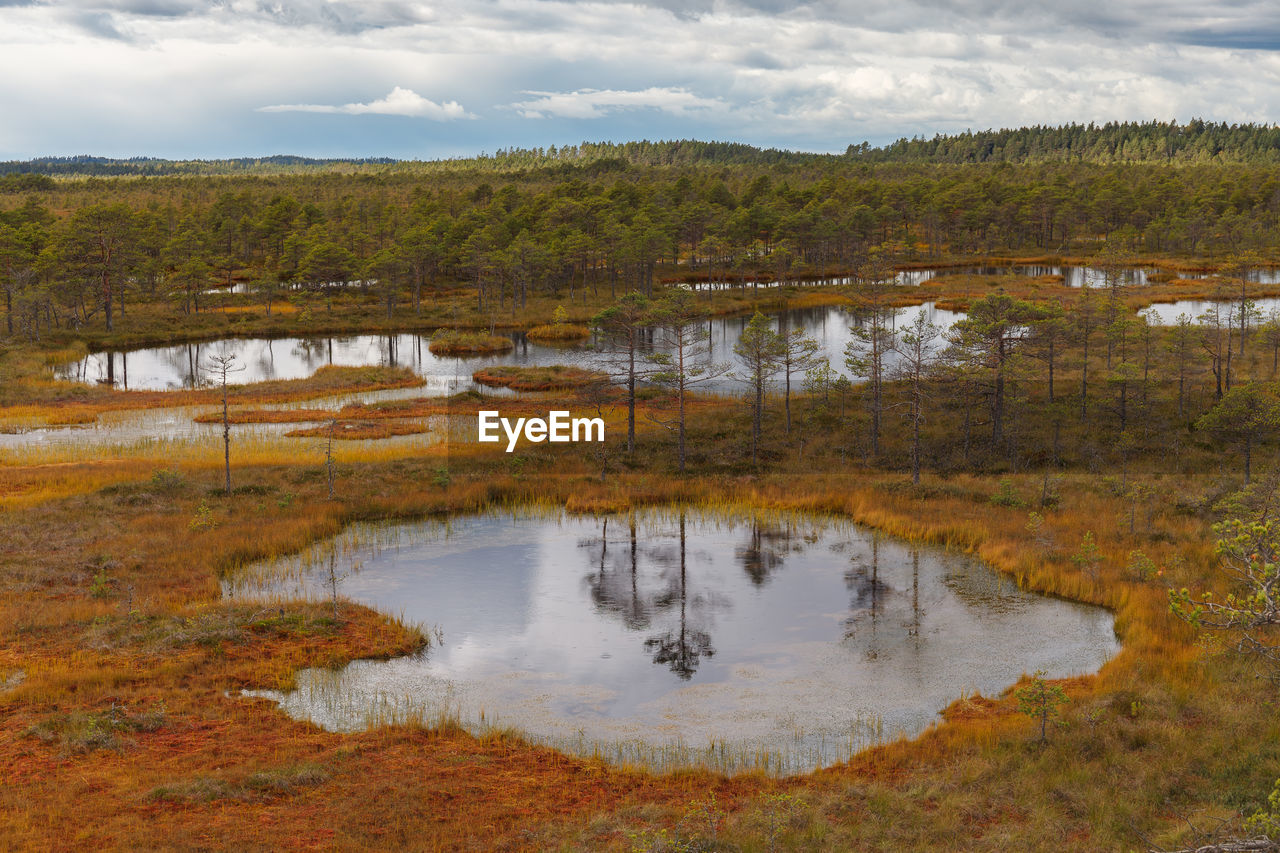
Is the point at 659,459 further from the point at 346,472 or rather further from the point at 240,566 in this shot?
the point at 240,566

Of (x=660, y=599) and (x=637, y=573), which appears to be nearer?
(x=660, y=599)

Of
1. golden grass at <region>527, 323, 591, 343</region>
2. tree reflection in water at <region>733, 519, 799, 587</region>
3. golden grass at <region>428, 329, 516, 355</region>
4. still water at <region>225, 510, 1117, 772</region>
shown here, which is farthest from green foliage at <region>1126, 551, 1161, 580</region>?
golden grass at <region>527, 323, 591, 343</region>

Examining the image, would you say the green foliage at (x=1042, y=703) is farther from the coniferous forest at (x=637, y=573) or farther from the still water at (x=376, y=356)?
the still water at (x=376, y=356)

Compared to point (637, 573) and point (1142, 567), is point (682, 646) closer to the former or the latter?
point (637, 573)

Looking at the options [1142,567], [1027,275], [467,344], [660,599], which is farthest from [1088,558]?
[1027,275]

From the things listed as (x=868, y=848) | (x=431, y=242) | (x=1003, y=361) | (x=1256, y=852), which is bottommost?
(x=868, y=848)

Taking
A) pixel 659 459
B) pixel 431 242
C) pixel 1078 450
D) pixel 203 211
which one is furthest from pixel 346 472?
pixel 203 211

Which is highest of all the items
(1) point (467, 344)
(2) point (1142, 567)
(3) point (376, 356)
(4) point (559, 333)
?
(4) point (559, 333)

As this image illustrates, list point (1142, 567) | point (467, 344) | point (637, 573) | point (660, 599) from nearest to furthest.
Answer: point (1142, 567), point (660, 599), point (637, 573), point (467, 344)
